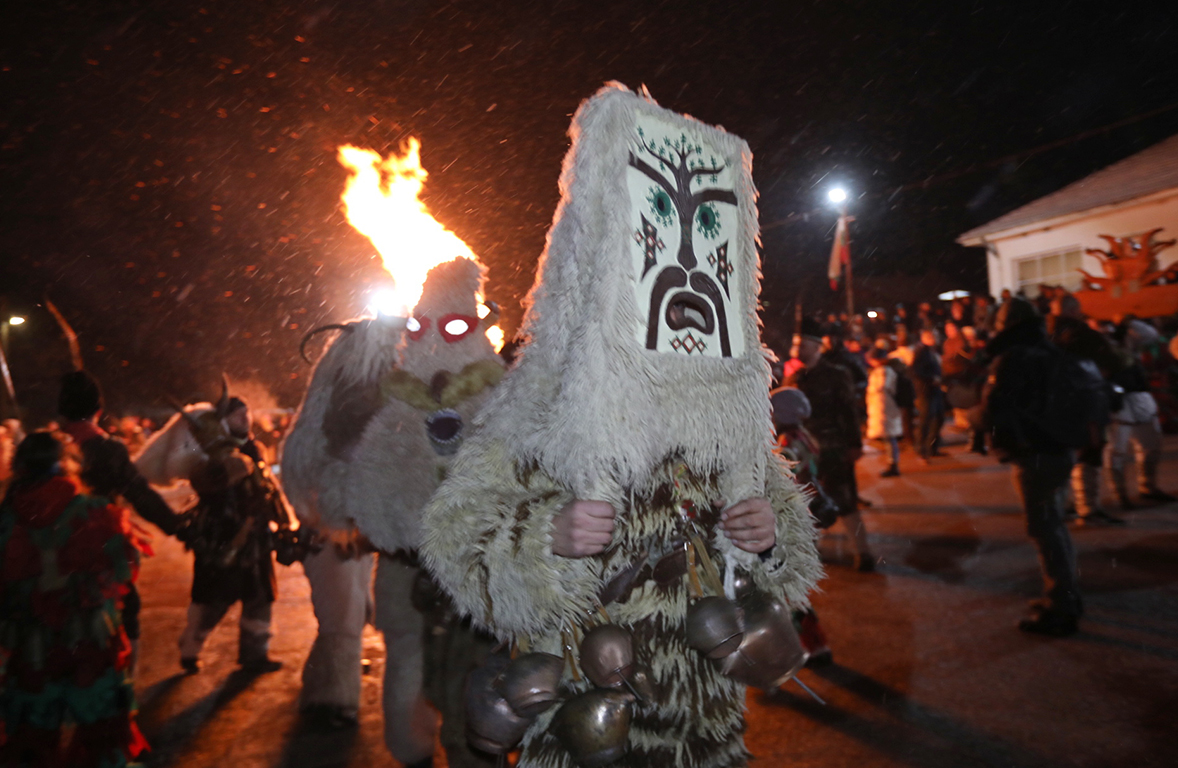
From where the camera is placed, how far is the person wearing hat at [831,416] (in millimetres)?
5844

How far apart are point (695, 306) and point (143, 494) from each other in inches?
157

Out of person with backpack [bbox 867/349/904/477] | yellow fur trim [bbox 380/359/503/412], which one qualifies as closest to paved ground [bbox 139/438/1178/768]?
yellow fur trim [bbox 380/359/503/412]

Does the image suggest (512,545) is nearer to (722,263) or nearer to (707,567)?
(707,567)

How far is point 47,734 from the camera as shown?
3266 mm

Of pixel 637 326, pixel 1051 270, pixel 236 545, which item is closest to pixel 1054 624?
pixel 637 326

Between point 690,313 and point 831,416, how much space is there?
434 centimetres

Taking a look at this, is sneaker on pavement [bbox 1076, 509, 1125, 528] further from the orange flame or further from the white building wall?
the white building wall

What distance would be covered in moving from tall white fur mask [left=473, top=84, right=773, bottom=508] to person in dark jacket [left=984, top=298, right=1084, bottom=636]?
3411 millimetres

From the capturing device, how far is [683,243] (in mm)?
1930

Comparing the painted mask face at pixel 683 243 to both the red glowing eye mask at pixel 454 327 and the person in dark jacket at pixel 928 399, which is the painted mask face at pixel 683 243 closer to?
the red glowing eye mask at pixel 454 327

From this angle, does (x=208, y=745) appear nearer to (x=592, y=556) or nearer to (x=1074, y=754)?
(x=592, y=556)

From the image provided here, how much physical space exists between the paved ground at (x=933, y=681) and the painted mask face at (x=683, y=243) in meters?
2.47

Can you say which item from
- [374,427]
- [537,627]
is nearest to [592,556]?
[537,627]

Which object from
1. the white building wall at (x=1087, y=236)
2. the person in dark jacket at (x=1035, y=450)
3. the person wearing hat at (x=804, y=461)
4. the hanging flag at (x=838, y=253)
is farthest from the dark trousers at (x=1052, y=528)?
the hanging flag at (x=838, y=253)
